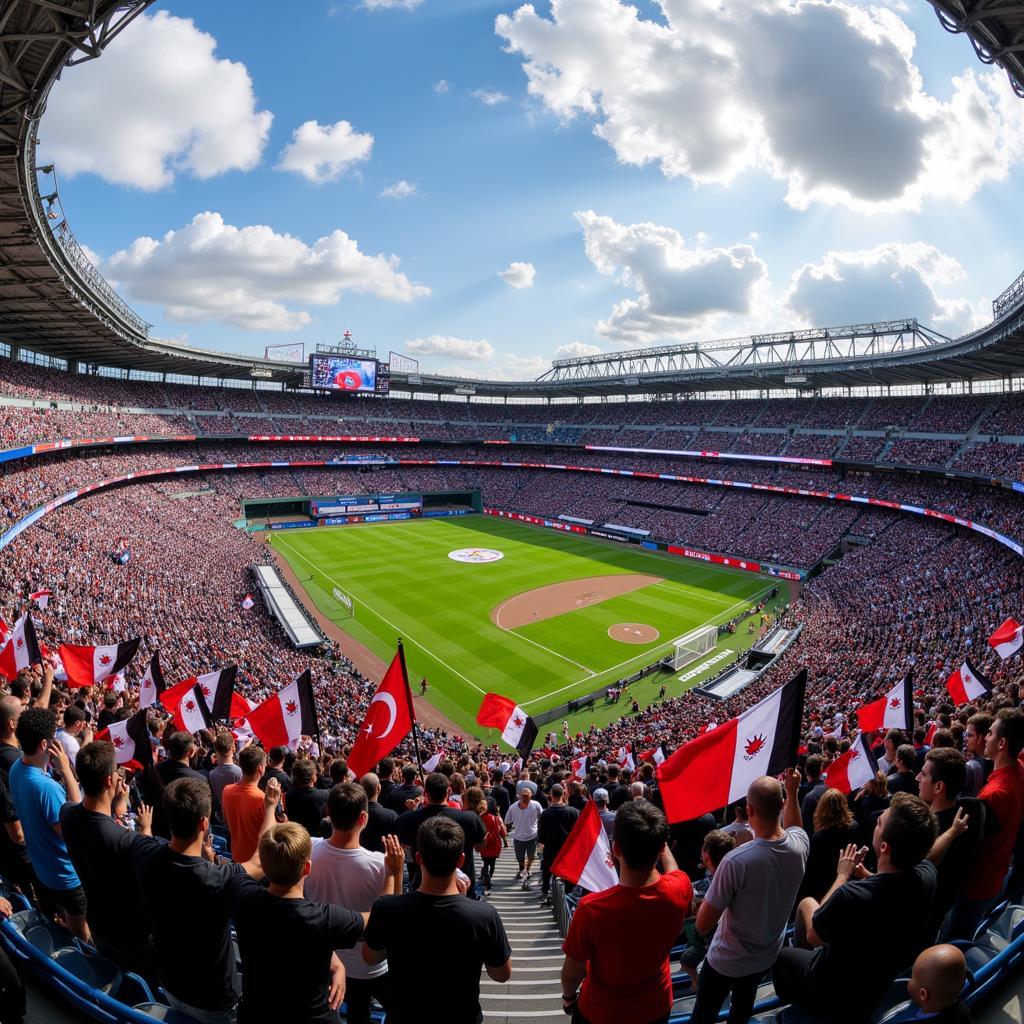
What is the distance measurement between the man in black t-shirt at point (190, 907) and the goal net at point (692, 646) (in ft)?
99.1

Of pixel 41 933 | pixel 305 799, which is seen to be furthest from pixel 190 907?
pixel 305 799

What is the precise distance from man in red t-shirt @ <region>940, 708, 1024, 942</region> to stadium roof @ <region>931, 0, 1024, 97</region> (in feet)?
43.3

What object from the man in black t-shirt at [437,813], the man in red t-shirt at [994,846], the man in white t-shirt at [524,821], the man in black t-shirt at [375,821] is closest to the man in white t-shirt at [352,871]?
the man in black t-shirt at [437,813]

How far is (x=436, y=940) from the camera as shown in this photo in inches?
134

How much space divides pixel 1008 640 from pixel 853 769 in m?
11.4

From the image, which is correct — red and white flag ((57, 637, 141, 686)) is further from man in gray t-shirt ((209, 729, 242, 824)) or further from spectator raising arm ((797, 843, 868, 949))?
spectator raising arm ((797, 843, 868, 949))

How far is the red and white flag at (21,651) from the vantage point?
1395cm

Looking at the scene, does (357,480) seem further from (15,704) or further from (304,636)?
(15,704)

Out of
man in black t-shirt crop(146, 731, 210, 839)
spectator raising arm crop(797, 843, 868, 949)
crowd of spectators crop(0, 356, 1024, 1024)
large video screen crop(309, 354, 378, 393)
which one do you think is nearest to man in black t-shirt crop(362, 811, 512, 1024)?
crowd of spectators crop(0, 356, 1024, 1024)

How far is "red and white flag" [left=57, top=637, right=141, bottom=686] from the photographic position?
15.9 metres

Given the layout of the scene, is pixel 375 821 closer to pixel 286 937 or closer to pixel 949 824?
pixel 286 937

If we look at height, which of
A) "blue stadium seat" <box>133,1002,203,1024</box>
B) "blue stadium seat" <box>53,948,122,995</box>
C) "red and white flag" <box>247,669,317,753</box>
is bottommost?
"red and white flag" <box>247,669,317,753</box>

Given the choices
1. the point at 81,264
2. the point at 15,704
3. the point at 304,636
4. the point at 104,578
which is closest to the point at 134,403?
the point at 81,264

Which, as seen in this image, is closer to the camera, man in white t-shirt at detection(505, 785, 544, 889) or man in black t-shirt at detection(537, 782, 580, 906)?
man in black t-shirt at detection(537, 782, 580, 906)
